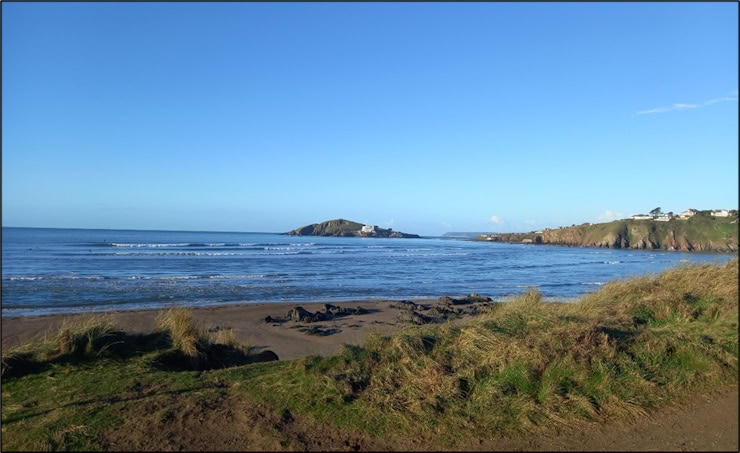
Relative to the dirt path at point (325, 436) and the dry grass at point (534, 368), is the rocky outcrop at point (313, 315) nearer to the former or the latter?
the dry grass at point (534, 368)

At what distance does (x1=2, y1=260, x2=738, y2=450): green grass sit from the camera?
5812 mm

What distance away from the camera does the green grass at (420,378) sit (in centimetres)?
581

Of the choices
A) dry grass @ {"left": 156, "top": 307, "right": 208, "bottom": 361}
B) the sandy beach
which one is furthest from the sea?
dry grass @ {"left": 156, "top": 307, "right": 208, "bottom": 361}

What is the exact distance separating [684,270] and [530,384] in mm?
8335

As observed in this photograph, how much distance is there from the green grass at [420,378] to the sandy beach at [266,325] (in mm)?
4227

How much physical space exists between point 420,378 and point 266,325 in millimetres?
11110


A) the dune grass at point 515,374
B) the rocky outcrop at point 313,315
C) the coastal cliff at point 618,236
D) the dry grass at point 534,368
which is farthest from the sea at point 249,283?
the coastal cliff at point 618,236

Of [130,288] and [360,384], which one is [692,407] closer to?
[360,384]

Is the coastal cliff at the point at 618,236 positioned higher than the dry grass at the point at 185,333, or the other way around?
the coastal cliff at the point at 618,236

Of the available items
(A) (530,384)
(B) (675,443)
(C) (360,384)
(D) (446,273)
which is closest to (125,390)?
(C) (360,384)

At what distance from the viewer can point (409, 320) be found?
1627 centimetres

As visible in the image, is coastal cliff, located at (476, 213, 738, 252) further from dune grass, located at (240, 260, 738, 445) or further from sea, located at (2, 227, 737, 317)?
dune grass, located at (240, 260, 738, 445)

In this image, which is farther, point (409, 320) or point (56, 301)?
point (56, 301)

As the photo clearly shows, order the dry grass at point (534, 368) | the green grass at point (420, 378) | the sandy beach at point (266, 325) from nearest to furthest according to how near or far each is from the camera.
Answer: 1. the green grass at point (420, 378)
2. the dry grass at point (534, 368)
3. the sandy beach at point (266, 325)
